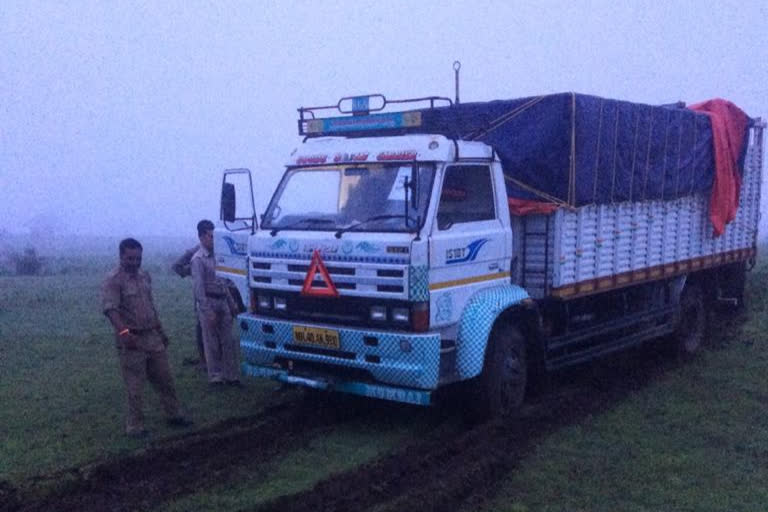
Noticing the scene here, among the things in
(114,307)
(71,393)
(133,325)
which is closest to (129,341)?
(133,325)

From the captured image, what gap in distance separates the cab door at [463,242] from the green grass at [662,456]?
1.52 m

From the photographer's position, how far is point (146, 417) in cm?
793

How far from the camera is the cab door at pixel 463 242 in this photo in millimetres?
6875

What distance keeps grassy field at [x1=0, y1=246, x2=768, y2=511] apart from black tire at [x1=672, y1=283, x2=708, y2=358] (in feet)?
0.85

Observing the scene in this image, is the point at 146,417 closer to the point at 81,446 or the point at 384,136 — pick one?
the point at 81,446

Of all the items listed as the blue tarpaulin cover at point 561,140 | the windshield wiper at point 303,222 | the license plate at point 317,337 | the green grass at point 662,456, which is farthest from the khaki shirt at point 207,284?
the green grass at point 662,456

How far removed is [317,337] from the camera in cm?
721

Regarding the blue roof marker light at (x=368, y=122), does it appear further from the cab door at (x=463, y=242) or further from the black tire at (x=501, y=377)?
the black tire at (x=501, y=377)

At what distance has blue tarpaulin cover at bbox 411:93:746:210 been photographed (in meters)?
8.02

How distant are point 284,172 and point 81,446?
3235 millimetres

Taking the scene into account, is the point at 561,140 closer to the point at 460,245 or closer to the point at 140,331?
the point at 460,245

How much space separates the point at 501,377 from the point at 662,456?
1.58m

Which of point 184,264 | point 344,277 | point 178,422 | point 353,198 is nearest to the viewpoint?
point 344,277

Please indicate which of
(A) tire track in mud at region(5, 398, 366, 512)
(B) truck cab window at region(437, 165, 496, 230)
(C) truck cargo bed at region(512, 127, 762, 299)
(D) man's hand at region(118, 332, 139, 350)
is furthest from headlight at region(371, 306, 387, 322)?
(D) man's hand at region(118, 332, 139, 350)
